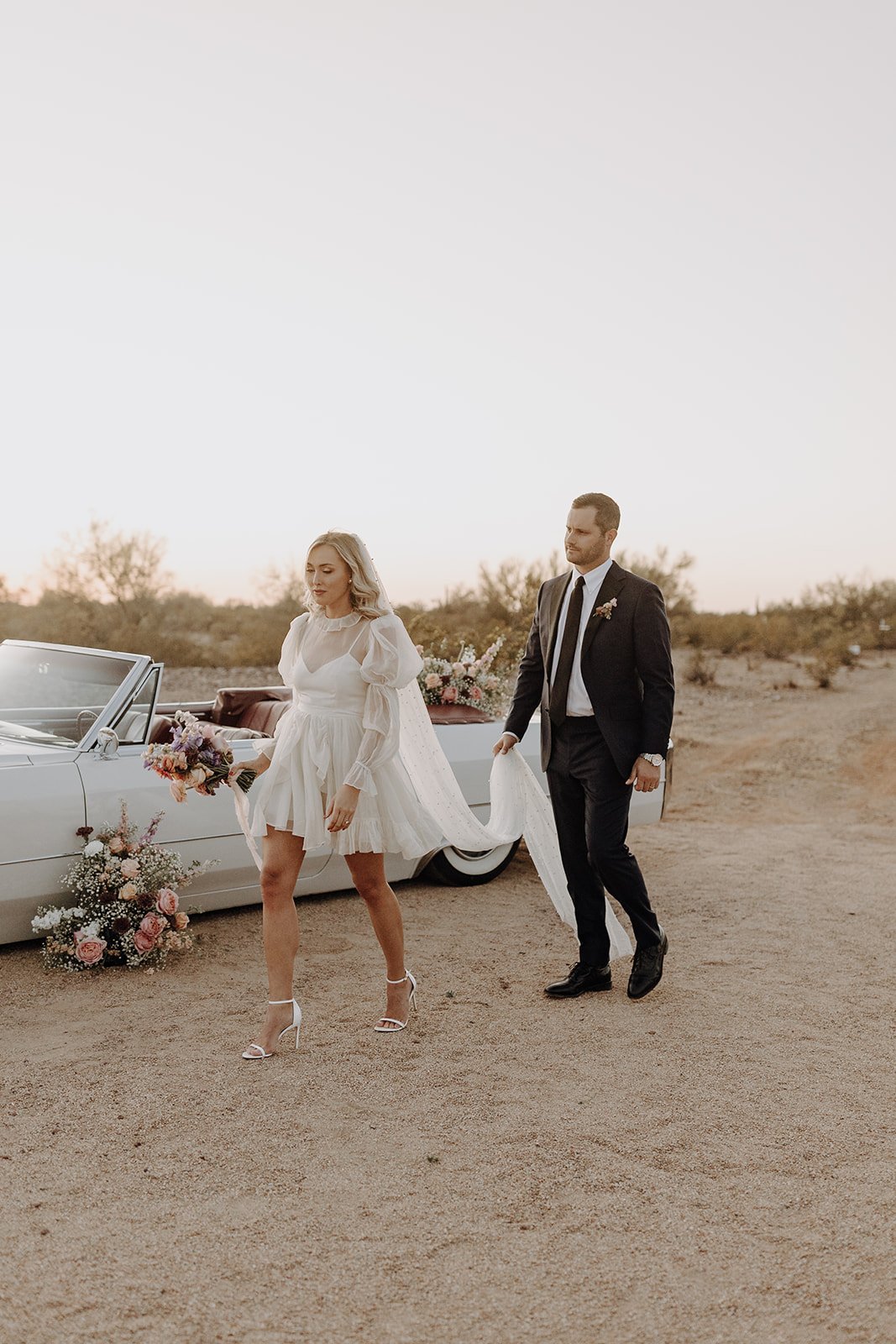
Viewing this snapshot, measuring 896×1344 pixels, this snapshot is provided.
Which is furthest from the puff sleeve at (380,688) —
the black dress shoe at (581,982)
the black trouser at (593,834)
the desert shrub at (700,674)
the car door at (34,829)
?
the desert shrub at (700,674)

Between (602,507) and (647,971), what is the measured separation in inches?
72.8

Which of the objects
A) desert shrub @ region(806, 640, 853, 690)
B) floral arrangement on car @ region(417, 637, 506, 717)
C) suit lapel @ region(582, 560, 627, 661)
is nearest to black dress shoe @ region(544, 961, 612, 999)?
suit lapel @ region(582, 560, 627, 661)

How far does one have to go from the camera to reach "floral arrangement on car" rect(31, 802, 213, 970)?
4.74 m

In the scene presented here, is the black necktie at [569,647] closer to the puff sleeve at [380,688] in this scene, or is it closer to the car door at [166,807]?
the puff sleeve at [380,688]

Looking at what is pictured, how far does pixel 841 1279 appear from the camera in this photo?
264 cm

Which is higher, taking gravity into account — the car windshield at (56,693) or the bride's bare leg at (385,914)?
the car windshield at (56,693)

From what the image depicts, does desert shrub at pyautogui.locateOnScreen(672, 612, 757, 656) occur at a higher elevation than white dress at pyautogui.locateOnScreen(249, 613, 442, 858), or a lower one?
higher

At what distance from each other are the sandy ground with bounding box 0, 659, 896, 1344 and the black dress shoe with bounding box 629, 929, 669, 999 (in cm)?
9

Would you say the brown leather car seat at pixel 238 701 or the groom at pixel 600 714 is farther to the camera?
the brown leather car seat at pixel 238 701

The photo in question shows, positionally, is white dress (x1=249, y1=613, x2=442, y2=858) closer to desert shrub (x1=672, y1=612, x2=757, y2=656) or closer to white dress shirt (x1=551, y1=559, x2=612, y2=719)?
white dress shirt (x1=551, y1=559, x2=612, y2=719)

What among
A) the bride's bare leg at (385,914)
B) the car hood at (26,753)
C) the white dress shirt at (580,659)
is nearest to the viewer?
the bride's bare leg at (385,914)

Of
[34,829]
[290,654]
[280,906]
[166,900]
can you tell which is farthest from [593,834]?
[34,829]

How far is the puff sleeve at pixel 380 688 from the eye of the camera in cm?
378

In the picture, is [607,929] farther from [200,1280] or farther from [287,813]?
[200,1280]
